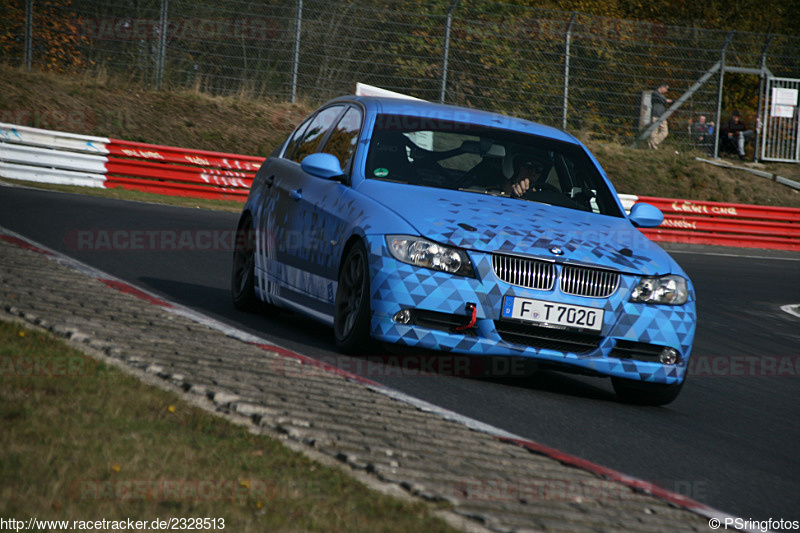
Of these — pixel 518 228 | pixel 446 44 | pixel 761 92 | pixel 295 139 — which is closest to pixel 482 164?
pixel 518 228

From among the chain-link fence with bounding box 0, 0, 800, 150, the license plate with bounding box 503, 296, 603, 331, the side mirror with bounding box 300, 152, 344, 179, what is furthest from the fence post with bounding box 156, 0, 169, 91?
the license plate with bounding box 503, 296, 603, 331

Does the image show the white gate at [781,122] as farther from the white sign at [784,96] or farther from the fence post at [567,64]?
the fence post at [567,64]

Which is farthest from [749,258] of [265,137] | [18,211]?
[18,211]

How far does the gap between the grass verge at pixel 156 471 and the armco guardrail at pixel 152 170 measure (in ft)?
56.9

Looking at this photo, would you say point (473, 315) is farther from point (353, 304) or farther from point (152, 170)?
point (152, 170)

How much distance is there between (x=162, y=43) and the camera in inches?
1046

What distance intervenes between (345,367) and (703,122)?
24.9 meters

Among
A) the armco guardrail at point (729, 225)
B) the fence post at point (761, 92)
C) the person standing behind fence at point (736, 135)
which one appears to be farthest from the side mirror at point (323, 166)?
the person standing behind fence at point (736, 135)

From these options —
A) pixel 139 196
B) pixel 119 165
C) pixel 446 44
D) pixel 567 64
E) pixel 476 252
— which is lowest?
pixel 139 196

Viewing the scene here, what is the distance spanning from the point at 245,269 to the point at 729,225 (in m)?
→ 18.7

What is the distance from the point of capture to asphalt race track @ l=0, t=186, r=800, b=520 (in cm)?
511

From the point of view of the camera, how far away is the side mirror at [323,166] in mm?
7258

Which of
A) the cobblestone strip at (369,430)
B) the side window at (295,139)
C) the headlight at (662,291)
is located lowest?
the cobblestone strip at (369,430)

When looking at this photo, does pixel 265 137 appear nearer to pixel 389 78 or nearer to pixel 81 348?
pixel 389 78
